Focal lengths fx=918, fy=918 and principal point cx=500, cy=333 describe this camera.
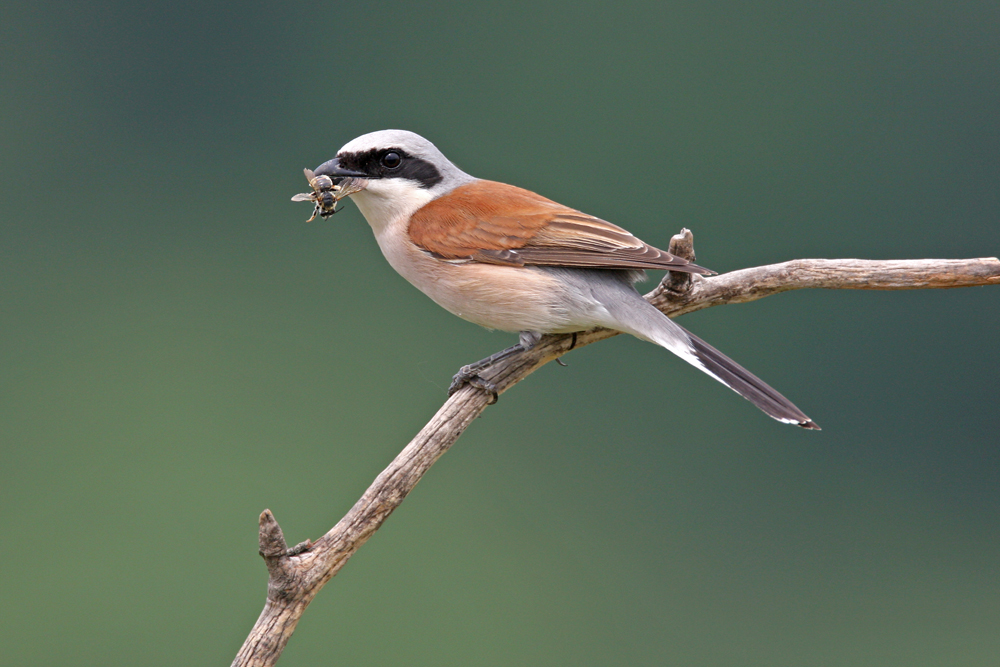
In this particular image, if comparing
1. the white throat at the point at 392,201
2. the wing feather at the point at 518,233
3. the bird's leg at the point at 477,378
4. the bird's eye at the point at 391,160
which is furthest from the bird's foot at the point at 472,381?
the bird's eye at the point at 391,160

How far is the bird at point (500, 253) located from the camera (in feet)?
6.76

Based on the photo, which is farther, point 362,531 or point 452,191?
point 452,191

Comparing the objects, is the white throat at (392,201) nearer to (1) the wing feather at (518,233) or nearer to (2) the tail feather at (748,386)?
(1) the wing feather at (518,233)

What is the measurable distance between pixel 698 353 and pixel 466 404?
1.74 ft

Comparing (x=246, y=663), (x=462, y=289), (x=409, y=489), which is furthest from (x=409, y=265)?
(x=246, y=663)

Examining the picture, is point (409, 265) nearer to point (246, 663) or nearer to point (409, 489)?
point (409, 489)

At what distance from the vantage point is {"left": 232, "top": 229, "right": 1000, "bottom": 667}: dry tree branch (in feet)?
5.82

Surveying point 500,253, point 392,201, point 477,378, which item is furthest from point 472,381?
point 392,201

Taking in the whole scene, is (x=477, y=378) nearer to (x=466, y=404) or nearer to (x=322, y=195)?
(x=466, y=404)

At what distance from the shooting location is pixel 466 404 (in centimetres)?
210

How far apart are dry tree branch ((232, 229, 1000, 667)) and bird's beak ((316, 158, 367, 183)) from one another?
57 centimetres

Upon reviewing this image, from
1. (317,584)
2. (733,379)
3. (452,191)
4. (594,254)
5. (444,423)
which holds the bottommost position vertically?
(733,379)

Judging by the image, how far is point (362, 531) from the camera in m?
1.88

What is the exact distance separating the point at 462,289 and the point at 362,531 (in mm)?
610
